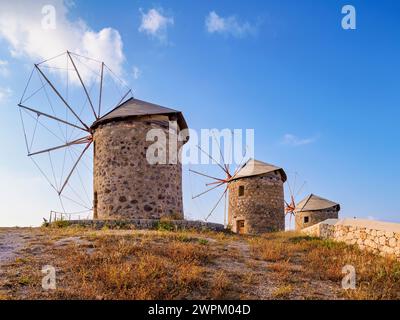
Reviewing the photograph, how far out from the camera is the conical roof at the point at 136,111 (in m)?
16.3

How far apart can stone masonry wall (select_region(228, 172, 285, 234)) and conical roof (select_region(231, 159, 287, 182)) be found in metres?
0.32

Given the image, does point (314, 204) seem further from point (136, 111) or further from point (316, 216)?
point (136, 111)

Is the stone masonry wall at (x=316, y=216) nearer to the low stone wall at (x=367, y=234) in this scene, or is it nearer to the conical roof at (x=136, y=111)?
the conical roof at (x=136, y=111)

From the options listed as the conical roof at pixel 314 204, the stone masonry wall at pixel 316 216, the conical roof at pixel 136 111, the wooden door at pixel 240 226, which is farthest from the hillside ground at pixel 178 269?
the conical roof at pixel 314 204

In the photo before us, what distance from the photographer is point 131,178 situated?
15.6 metres

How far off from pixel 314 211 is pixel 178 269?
1032 inches

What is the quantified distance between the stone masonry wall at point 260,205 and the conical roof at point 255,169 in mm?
316

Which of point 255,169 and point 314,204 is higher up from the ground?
point 255,169

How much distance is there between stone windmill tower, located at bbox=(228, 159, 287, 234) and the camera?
24.5 metres

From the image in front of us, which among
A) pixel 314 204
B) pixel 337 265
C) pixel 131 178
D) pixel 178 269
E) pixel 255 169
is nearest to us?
pixel 178 269

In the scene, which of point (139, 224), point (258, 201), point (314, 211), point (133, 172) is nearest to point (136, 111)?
→ point (133, 172)

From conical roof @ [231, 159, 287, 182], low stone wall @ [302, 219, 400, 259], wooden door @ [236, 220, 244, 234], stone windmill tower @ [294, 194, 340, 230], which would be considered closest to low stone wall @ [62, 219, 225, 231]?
low stone wall @ [302, 219, 400, 259]

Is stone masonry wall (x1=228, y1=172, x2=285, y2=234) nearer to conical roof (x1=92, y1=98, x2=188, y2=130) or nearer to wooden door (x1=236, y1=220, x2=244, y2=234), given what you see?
wooden door (x1=236, y1=220, x2=244, y2=234)
